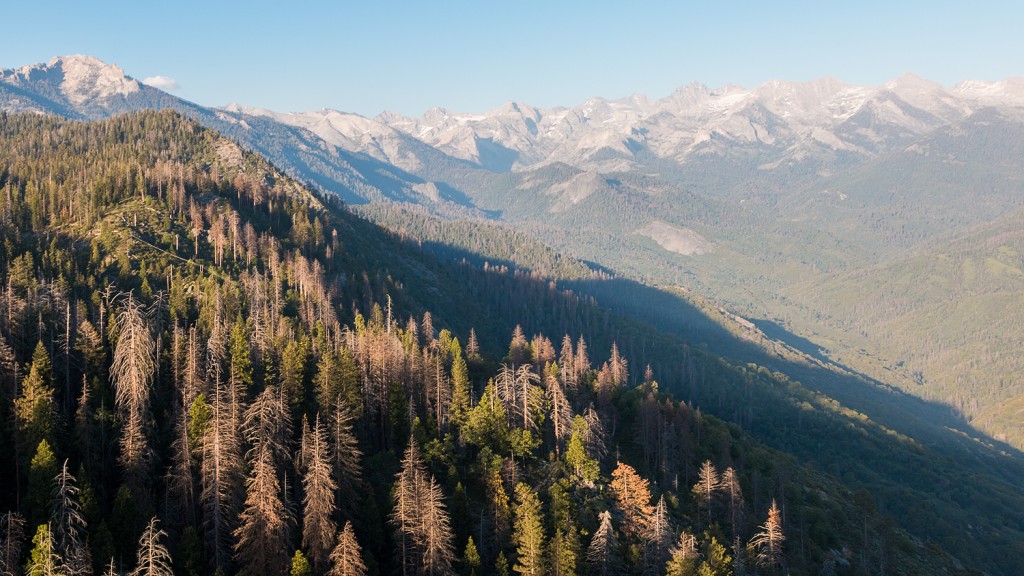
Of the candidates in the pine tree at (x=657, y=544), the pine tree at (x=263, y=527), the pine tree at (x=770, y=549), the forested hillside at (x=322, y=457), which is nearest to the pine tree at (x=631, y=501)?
the forested hillside at (x=322, y=457)

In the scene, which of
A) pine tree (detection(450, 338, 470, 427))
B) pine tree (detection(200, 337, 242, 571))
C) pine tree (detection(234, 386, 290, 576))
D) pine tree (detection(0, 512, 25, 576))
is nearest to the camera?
pine tree (detection(0, 512, 25, 576))

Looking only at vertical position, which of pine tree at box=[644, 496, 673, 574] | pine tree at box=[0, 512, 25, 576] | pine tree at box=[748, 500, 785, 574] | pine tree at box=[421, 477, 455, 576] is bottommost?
pine tree at box=[748, 500, 785, 574]

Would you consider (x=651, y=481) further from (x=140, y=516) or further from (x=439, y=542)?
(x=140, y=516)

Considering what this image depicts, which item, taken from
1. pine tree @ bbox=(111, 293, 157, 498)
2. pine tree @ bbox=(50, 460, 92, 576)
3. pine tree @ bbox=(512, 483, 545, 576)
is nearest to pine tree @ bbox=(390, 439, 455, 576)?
pine tree @ bbox=(512, 483, 545, 576)

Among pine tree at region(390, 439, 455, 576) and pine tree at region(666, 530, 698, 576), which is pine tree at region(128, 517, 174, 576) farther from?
pine tree at region(666, 530, 698, 576)

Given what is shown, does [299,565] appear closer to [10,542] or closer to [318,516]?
[318,516]

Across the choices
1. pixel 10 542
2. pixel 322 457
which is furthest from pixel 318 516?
pixel 10 542

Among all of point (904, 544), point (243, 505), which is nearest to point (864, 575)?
point (904, 544)
